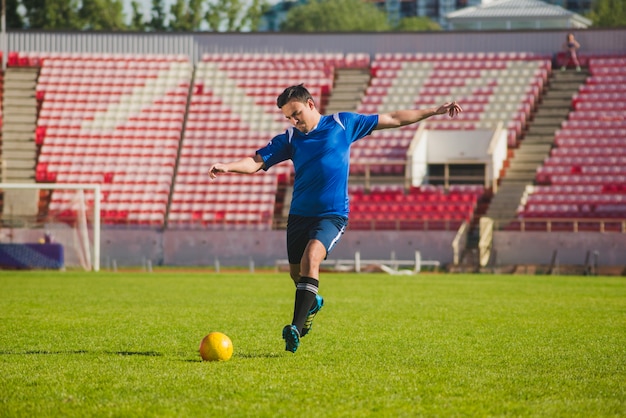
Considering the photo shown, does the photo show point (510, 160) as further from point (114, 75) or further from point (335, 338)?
point (335, 338)

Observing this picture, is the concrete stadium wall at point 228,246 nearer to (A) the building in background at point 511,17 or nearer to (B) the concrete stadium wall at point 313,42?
(B) the concrete stadium wall at point 313,42

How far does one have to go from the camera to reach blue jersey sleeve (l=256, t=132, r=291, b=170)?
33.1 feet

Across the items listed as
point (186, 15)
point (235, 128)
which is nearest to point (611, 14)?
point (186, 15)

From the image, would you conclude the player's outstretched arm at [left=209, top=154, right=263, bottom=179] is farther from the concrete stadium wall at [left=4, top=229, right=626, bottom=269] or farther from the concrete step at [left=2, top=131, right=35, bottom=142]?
the concrete step at [left=2, top=131, right=35, bottom=142]

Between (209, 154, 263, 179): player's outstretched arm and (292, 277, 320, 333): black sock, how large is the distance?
43.6 inches

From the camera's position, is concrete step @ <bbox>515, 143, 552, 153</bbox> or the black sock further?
concrete step @ <bbox>515, 143, 552, 153</bbox>

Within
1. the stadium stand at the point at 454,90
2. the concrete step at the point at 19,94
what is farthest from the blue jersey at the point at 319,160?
the concrete step at the point at 19,94

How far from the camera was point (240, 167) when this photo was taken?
9.77 meters

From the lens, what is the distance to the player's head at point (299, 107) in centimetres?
980

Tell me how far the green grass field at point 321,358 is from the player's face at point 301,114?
2100mm

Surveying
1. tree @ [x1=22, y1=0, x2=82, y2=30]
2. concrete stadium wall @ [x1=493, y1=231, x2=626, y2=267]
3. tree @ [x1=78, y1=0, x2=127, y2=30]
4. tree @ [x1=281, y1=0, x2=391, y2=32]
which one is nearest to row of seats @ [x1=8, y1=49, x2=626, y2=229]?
concrete stadium wall @ [x1=493, y1=231, x2=626, y2=267]

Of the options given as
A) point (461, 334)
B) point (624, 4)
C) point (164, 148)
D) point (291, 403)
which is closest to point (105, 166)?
point (164, 148)

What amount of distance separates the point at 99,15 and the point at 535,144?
43360mm

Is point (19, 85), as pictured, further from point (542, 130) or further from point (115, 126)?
point (542, 130)
